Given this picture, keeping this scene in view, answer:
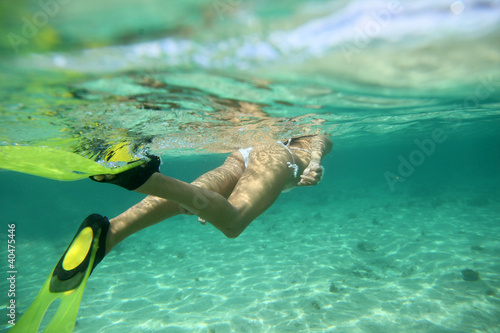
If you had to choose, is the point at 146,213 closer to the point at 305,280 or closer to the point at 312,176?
the point at 312,176

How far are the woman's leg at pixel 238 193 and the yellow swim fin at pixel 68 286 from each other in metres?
1.17

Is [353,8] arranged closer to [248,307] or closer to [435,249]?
[248,307]

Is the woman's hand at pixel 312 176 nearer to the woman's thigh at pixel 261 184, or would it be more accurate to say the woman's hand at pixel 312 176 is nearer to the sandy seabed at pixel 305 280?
the woman's thigh at pixel 261 184

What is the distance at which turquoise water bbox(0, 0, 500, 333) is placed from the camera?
13.4 feet

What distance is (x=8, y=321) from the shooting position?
31.0ft

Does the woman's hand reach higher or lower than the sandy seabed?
higher

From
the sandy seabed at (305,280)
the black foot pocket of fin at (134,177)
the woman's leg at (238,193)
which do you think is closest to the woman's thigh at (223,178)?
the woman's leg at (238,193)

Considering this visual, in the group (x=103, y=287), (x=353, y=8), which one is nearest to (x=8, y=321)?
(x=103, y=287)

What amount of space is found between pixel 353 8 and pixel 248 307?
354 inches

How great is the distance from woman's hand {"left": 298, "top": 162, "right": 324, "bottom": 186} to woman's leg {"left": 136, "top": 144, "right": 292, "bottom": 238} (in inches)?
24.1

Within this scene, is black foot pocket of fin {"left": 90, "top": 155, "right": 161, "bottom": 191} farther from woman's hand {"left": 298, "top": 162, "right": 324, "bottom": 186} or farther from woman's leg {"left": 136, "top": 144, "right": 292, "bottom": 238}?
woman's hand {"left": 298, "top": 162, "right": 324, "bottom": 186}

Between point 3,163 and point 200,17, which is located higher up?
point 200,17

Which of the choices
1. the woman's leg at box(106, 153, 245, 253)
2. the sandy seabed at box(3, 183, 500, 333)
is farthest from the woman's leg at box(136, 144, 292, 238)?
the sandy seabed at box(3, 183, 500, 333)

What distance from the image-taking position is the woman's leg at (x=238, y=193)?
3.27m
